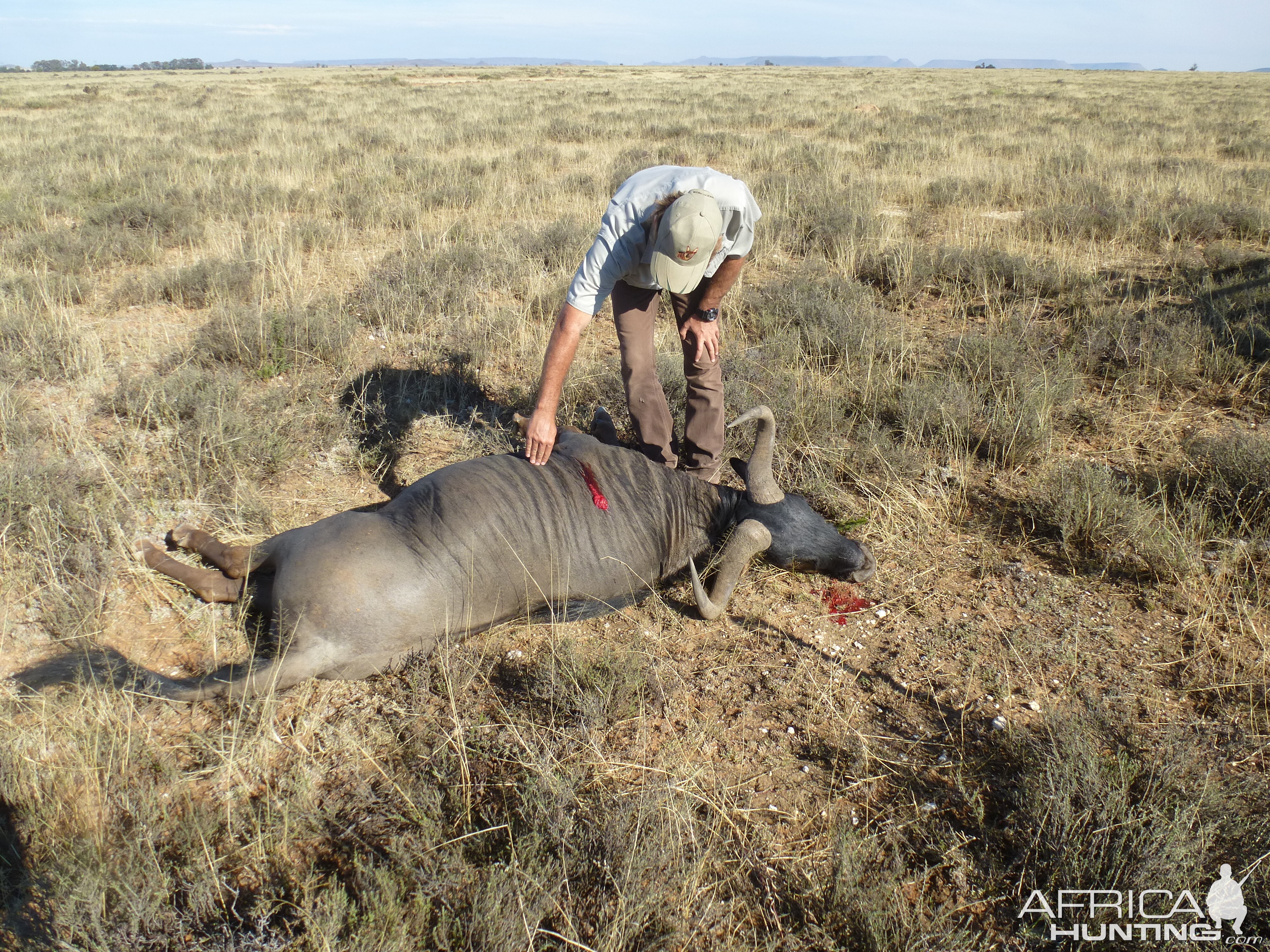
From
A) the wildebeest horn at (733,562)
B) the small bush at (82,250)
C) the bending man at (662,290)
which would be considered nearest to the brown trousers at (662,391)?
the bending man at (662,290)

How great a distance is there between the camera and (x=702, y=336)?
459 centimetres

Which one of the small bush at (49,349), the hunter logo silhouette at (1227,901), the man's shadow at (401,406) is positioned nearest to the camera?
the hunter logo silhouette at (1227,901)

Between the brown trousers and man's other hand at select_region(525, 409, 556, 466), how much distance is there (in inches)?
36.8

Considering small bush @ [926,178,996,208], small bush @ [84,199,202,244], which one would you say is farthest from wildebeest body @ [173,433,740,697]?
small bush @ [926,178,996,208]

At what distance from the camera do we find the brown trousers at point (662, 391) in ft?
14.8

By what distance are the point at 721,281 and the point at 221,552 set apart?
3.15 meters

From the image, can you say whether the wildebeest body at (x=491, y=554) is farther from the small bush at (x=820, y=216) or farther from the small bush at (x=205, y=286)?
the small bush at (x=820, y=216)

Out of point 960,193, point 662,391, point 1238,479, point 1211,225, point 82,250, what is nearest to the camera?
point 1238,479

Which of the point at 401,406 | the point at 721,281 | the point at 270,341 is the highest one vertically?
the point at 721,281

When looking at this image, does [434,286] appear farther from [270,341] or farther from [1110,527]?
[1110,527]

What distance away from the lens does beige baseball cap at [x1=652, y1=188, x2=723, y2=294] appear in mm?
→ 3445

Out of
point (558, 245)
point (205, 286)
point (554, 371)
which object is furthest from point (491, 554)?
point (558, 245)

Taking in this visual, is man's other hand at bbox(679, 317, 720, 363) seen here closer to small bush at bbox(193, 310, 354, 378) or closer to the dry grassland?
the dry grassland

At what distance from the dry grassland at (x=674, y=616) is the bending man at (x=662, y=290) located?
0.88m
